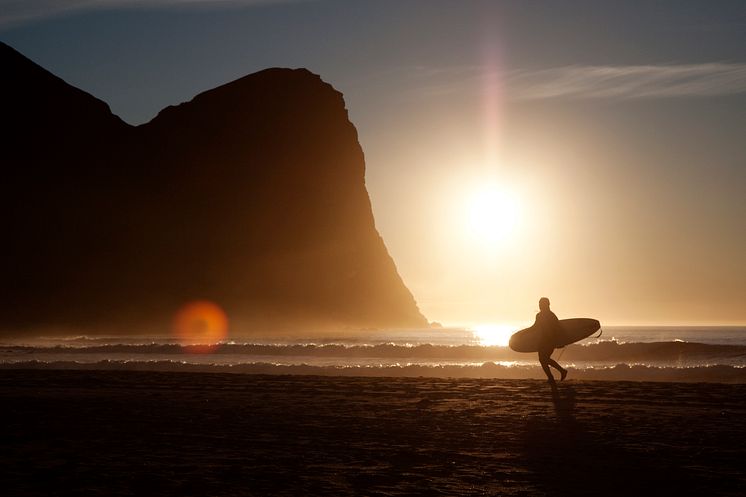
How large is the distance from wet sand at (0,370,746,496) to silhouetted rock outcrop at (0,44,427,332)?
3714 inches

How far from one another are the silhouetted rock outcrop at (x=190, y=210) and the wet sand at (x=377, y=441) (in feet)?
309

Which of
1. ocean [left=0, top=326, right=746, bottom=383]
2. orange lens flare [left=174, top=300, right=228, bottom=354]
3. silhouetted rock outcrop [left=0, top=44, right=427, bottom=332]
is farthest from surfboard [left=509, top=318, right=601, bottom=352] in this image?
silhouetted rock outcrop [left=0, top=44, right=427, bottom=332]

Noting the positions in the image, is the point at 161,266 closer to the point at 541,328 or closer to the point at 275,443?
the point at 541,328

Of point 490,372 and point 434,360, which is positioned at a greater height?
point 434,360

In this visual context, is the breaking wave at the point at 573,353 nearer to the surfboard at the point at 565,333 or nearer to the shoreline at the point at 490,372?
the shoreline at the point at 490,372

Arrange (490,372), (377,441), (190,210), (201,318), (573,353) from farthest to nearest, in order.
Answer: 1. (190,210)
2. (201,318)
3. (573,353)
4. (490,372)
5. (377,441)

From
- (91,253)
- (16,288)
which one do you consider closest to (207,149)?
(91,253)

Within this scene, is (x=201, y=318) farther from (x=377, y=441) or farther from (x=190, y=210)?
(x=377, y=441)

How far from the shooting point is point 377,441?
35.0 ft

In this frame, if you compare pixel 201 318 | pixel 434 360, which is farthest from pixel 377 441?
pixel 201 318

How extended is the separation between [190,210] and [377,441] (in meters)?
120

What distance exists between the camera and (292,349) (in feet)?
150

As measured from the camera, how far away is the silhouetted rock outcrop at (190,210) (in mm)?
111312

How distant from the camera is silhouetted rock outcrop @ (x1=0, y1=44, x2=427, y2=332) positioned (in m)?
111
